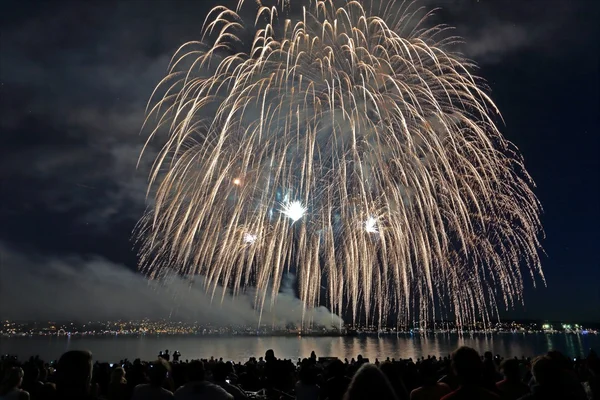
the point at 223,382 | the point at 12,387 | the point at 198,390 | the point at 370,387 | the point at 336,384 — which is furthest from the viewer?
the point at 223,382

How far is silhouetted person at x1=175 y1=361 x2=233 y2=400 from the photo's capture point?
5.12m

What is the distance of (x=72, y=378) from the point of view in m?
3.80

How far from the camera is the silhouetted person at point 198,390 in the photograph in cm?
512

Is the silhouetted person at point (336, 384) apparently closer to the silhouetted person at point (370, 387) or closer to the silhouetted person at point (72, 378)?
the silhouetted person at point (370, 387)


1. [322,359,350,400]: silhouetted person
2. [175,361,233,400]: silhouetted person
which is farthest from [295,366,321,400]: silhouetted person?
[175,361,233,400]: silhouetted person

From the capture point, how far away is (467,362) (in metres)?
4.27

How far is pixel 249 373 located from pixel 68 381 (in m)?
7.70

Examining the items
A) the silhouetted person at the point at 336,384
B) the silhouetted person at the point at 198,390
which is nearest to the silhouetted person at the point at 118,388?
the silhouetted person at the point at 198,390

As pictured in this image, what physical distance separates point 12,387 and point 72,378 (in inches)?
126

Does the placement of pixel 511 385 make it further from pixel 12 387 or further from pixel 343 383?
pixel 12 387

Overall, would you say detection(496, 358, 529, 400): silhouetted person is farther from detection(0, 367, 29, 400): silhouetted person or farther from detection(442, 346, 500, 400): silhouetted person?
detection(0, 367, 29, 400): silhouetted person

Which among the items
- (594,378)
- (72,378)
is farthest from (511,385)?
(72,378)

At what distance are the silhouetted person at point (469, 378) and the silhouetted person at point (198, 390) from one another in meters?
2.42

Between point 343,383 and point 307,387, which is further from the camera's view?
point 307,387
